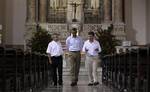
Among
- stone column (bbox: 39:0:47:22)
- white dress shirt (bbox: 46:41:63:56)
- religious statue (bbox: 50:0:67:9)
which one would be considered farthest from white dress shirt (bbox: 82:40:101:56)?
religious statue (bbox: 50:0:67:9)

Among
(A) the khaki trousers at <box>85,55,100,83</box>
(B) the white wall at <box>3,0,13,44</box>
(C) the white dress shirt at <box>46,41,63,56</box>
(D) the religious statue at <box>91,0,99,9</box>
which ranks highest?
(D) the religious statue at <box>91,0,99,9</box>

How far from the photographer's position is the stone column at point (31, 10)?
89.5 ft

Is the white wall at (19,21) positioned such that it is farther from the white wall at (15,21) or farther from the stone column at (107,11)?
the stone column at (107,11)

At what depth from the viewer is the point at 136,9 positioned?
28719mm

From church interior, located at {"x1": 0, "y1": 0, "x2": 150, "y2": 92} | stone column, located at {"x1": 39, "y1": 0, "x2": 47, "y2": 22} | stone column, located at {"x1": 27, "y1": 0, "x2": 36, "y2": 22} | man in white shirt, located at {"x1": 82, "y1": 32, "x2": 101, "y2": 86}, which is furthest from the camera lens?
stone column, located at {"x1": 39, "y1": 0, "x2": 47, "y2": 22}

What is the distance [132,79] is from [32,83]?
3.45 m

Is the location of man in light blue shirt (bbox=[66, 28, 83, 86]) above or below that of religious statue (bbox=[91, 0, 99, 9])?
below

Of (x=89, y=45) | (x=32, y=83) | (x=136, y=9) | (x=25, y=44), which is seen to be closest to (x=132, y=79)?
(x=32, y=83)

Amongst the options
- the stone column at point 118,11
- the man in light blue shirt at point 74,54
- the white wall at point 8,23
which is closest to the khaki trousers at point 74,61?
the man in light blue shirt at point 74,54

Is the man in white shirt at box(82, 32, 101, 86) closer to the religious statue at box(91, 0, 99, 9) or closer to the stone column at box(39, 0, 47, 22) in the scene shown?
the stone column at box(39, 0, 47, 22)

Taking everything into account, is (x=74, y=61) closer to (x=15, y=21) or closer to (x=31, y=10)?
(x=31, y=10)

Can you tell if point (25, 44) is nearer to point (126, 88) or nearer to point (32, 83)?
point (32, 83)

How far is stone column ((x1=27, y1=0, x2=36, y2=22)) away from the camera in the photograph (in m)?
27.3

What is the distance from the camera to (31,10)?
27422 mm
